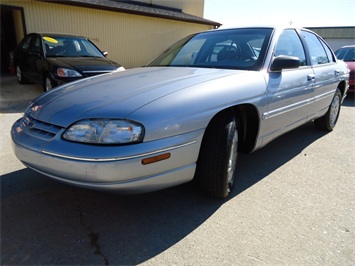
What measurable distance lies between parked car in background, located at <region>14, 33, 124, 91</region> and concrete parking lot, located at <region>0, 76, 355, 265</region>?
2.90m

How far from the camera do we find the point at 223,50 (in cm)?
312

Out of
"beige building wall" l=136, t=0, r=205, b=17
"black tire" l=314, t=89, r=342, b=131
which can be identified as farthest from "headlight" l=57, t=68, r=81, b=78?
"beige building wall" l=136, t=0, r=205, b=17

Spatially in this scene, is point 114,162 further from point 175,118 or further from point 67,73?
point 67,73

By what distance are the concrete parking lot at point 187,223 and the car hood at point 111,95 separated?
786 mm

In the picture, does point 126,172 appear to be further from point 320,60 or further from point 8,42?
point 8,42

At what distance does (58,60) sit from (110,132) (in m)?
5.00

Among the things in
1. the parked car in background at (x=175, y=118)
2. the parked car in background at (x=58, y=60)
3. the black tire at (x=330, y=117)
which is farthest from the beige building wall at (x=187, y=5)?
the parked car in background at (x=175, y=118)

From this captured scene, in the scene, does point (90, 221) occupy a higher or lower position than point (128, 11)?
lower

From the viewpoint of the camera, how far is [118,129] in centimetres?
182

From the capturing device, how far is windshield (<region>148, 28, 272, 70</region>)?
2842 mm

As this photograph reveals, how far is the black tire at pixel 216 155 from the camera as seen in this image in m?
2.23

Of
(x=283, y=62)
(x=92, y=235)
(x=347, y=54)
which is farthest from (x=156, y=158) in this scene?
(x=347, y=54)

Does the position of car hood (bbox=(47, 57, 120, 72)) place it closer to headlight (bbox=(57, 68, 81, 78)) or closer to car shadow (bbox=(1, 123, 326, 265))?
headlight (bbox=(57, 68, 81, 78))

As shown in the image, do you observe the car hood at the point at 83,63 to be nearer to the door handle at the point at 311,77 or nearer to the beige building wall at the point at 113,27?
the door handle at the point at 311,77
